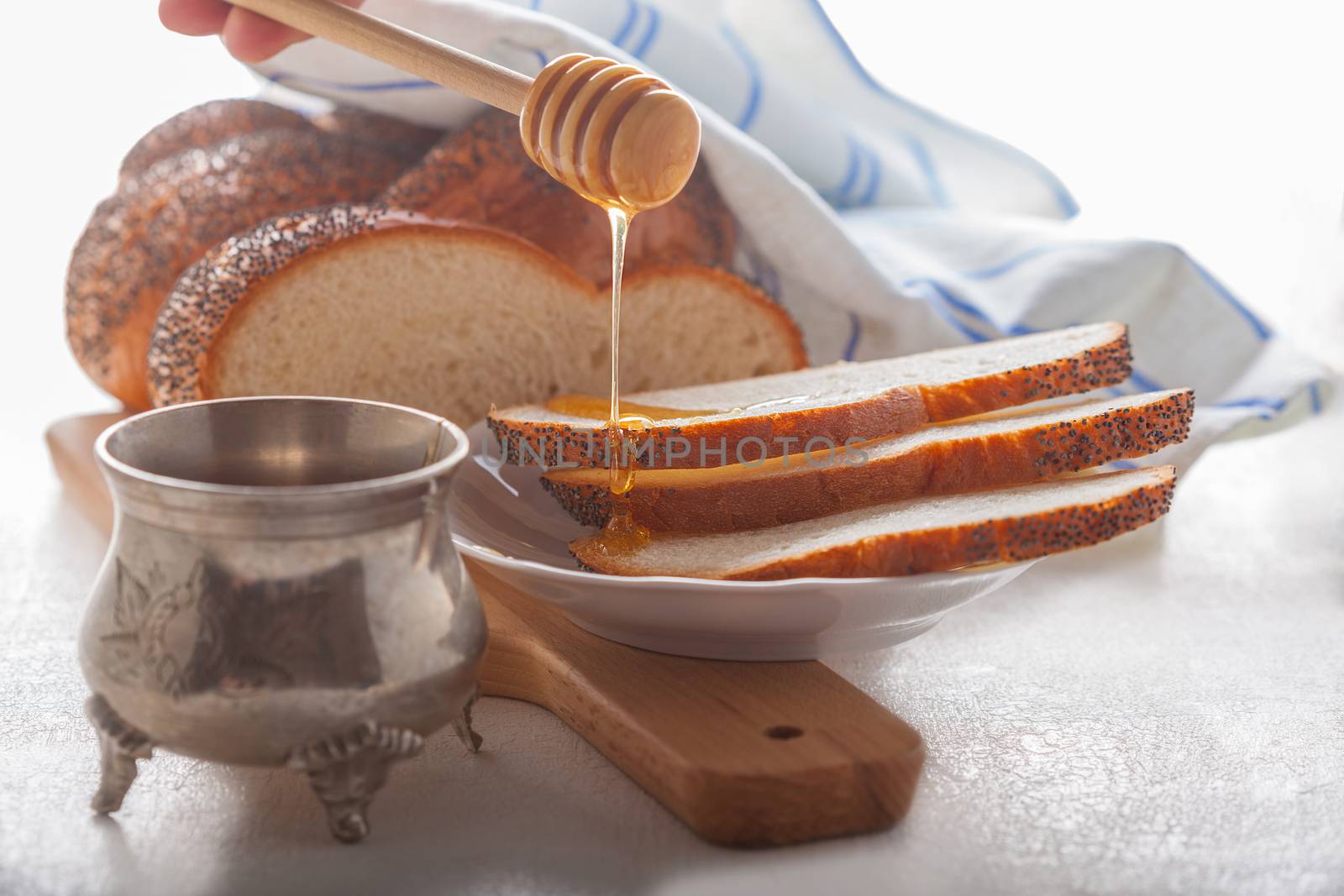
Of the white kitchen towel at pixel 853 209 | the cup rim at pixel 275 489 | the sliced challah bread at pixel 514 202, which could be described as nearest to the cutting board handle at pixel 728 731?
the cup rim at pixel 275 489

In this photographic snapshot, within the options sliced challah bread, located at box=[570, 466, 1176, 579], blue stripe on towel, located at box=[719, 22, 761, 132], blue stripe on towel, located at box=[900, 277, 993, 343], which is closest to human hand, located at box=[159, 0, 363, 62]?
blue stripe on towel, located at box=[719, 22, 761, 132]

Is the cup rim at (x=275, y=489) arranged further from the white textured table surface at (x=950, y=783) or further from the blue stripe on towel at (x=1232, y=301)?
the blue stripe on towel at (x=1232, y=301)

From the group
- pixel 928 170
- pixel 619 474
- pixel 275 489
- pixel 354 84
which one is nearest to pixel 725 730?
pixel 619 474

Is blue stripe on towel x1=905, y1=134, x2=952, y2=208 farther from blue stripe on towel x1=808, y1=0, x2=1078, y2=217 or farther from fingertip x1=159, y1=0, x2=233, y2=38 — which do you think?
fingertip x1=159, y1=0, x2=233, y2=38

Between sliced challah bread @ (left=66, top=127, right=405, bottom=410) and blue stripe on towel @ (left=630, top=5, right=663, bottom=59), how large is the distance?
62cm

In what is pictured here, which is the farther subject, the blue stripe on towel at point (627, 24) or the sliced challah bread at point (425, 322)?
the blue stripe on towel at point (627, 24)

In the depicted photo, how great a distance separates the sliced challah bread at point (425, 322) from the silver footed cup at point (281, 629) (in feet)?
3.14

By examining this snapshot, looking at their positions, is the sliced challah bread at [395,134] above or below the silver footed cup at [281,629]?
above

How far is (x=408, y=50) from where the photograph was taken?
5.66 ft

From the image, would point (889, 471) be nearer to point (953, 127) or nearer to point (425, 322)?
point (425, 322)

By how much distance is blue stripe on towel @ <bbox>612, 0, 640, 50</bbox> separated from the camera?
2.82 meters

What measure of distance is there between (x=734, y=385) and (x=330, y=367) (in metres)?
0.74

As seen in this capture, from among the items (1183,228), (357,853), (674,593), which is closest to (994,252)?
(1183,228)

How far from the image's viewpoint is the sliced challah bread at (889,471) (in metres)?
1.68
